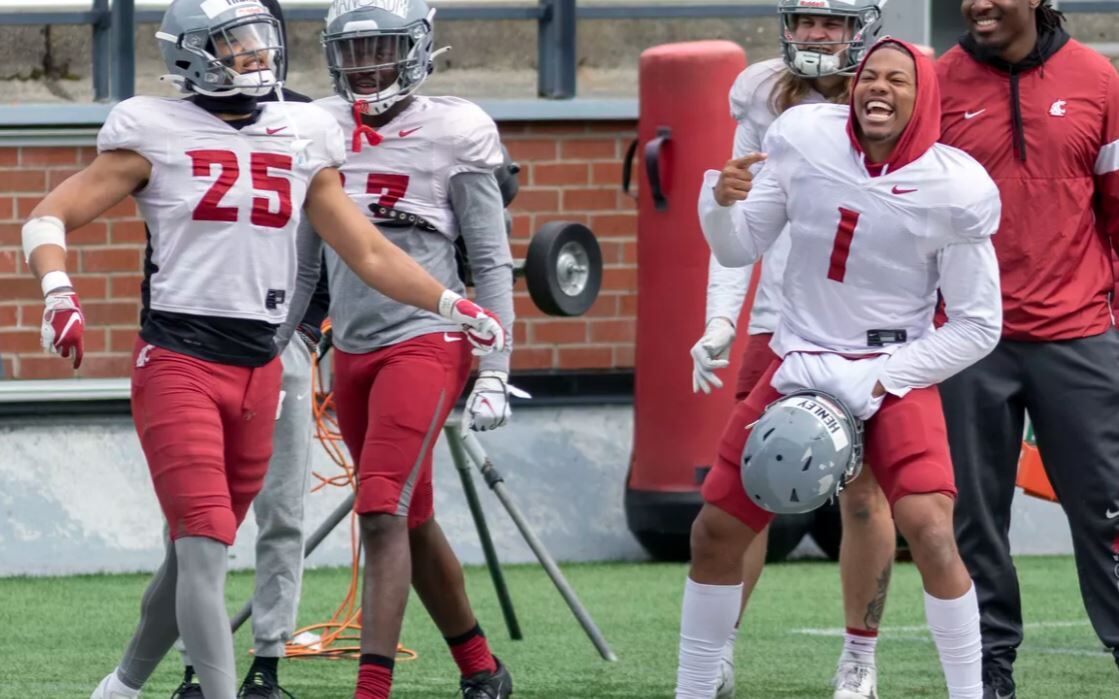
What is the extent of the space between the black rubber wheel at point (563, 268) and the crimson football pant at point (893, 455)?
147 centimetres

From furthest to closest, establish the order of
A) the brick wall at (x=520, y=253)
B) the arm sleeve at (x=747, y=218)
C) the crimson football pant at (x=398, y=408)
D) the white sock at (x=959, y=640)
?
the brick wall at (x=520, y=253), the crimson football pant at (x=398, y=408), the arm sleeve at (x=747, y=218), the white sock at (x=959, y=640)

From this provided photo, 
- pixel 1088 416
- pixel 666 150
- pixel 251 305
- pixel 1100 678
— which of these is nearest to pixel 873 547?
pixel 1088 416

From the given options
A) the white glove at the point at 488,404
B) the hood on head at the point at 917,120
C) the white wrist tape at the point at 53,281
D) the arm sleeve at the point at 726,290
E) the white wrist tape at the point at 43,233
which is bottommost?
the white glove at the point at 488,404

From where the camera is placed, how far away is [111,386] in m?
9.18

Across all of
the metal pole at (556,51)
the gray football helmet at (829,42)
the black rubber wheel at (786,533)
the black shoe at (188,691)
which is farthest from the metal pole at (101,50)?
the gray football helmet at (829,42)

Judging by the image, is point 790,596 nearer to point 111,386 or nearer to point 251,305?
point 111,386

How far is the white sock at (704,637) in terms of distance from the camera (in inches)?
210

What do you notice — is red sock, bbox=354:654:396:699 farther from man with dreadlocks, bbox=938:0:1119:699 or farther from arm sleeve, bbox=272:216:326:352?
man with dreadlocks, bbox=938:0:1119:699

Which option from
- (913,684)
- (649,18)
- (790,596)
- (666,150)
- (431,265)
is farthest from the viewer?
(649,18)

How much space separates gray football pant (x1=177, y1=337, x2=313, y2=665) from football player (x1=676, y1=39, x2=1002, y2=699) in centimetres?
135

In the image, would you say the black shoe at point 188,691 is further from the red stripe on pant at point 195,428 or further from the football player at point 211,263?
the red stripe on pant at point 195,428

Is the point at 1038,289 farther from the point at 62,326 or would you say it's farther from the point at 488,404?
the point at 62,326

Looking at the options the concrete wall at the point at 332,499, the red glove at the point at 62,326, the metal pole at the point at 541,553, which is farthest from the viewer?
the concrete wall at the point at 332,499

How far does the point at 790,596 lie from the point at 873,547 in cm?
265
